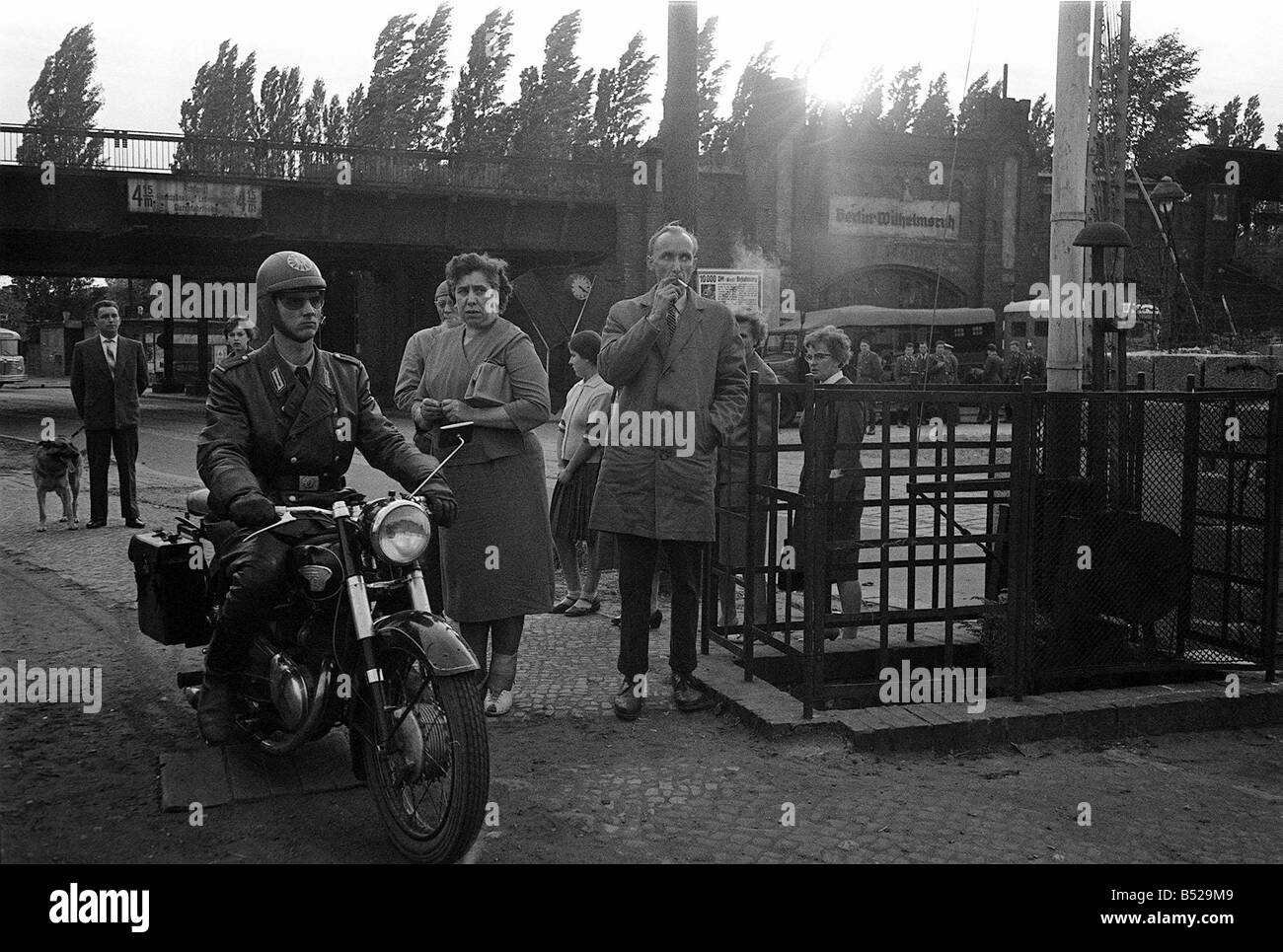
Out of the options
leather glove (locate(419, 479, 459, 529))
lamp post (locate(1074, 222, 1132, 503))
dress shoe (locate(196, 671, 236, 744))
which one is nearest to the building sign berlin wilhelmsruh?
lamp post (locate(1074, 222, 1132, 503))

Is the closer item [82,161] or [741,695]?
[741,695]

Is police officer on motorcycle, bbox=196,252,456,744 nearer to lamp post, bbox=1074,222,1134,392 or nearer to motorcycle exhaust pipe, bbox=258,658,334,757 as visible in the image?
motorcycle exhaust pipe, bbox=258,658,334,757

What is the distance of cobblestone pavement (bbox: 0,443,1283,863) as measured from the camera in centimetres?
410

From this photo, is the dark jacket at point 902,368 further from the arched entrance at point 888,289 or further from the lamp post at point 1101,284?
the lamp post at point 1101,284

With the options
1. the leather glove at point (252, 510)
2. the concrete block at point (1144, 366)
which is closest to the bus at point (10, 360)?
the concrete block at point (1144, 366)

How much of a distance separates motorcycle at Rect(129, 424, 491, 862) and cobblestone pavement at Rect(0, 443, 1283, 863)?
22 cm

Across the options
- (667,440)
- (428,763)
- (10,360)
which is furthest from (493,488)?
(10,360)

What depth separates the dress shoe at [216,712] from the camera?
4.88 meters

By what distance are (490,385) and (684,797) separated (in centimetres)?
187
